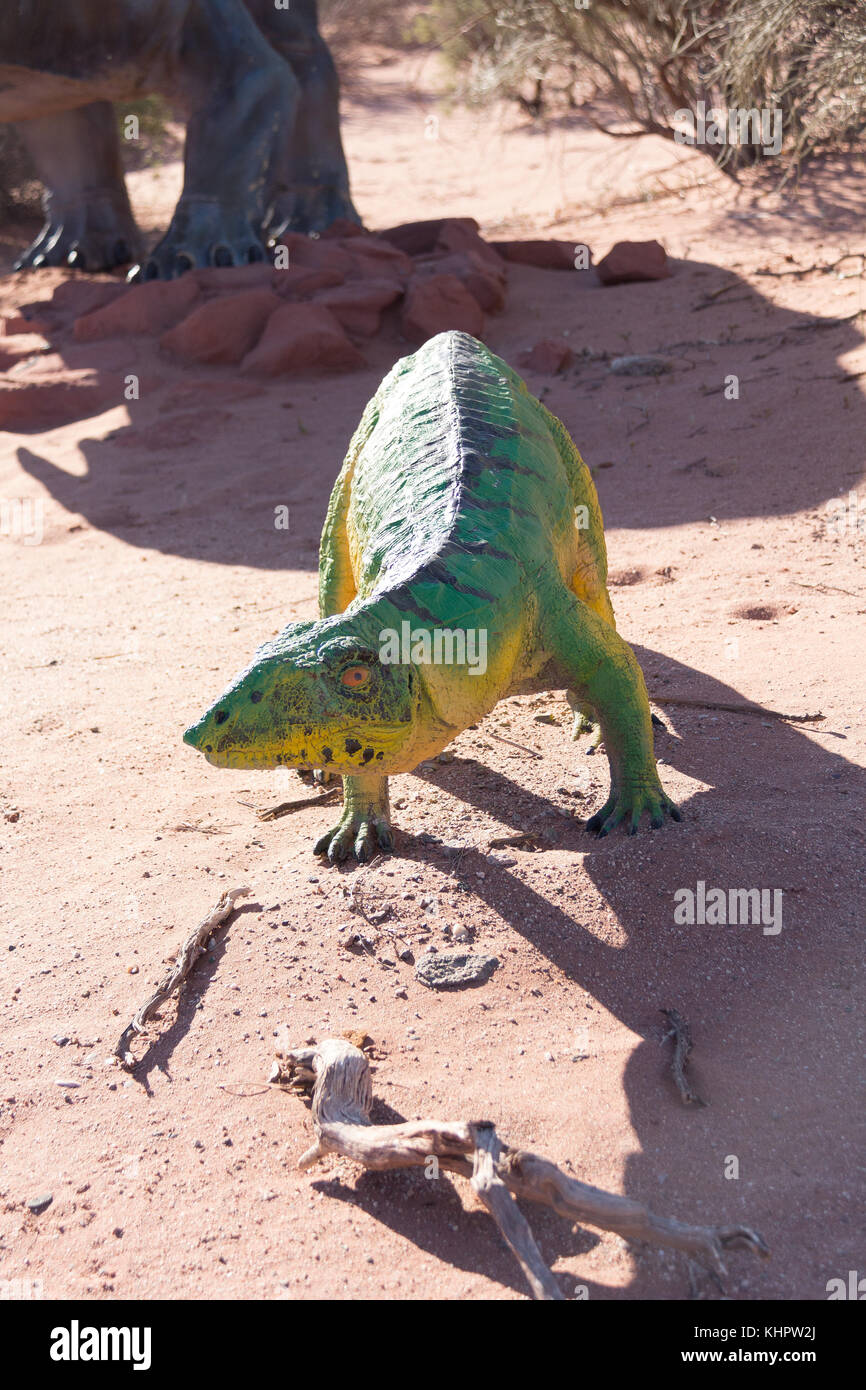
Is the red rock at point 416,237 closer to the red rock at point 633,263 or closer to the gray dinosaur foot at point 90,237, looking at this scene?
the red rock at point 633,263

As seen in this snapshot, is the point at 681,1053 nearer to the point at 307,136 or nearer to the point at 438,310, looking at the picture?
the point at 438,310

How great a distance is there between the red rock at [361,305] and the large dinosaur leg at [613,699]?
6555 millimetres

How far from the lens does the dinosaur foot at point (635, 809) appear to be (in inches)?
147

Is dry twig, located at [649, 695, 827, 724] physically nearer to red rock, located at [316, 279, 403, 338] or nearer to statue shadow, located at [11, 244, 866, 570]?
statue shadow, located at [11, 244, 866, 570]

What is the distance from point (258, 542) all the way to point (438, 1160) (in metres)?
5.09

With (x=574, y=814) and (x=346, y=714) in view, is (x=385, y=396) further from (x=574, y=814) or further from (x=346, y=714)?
(x=346, y=714)

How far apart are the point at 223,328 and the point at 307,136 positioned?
154 inches

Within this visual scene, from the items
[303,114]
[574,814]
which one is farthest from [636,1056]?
[303,114]

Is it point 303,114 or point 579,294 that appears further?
point 303,114

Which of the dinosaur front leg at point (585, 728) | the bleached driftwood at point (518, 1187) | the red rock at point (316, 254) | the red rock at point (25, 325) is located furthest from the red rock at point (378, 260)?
the bleached driftwood at point (518, 1187)

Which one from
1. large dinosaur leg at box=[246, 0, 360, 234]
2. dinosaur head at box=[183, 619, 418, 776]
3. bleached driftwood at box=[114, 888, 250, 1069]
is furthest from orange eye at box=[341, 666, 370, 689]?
large dinosaur leg at box=[246, 0, 360, 234]

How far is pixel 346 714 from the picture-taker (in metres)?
2.87

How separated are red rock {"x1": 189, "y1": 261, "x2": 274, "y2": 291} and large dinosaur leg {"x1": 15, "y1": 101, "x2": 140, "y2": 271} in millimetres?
2741

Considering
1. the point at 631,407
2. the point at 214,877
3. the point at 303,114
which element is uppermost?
the point at 303,114
